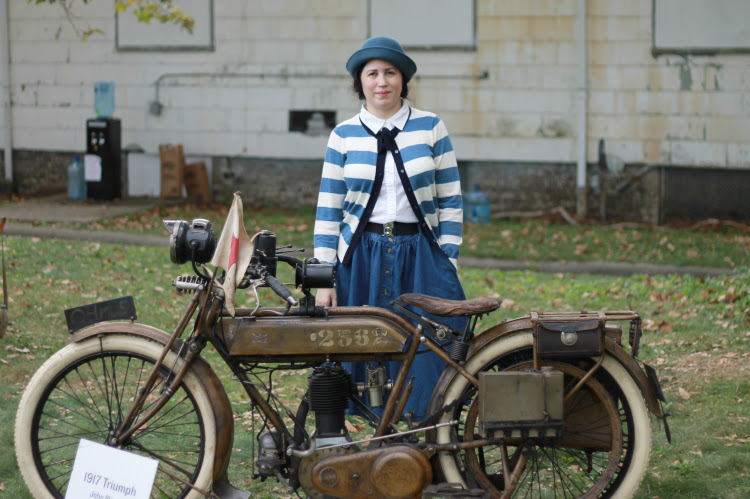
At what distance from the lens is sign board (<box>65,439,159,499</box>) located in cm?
393

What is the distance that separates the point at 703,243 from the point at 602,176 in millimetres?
2692

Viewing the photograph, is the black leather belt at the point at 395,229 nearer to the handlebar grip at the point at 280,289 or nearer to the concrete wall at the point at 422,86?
the handlebar grip at the point at 280,289

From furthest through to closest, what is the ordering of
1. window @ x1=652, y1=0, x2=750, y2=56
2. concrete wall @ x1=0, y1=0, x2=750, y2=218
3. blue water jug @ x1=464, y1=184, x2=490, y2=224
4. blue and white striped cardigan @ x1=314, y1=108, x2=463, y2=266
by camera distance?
blue water jug @ x1=464, y1=184, x2=490, y2=224, concrete wall @ x1=0, y1=0, x2=750, y2=218, window @ x1=652, y1=0, x2=750, y2=56, blue and white striped cardigan @ x1=314, y1=108, x2=463, y2=266

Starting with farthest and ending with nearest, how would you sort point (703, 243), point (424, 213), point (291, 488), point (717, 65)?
1. point (717, 65)
2. point (703, 243)
3. point (424, 213)
4. point (291, 488)

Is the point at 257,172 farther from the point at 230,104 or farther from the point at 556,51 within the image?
the point at 556,51

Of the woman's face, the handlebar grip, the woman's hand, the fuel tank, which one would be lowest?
the fuel tank

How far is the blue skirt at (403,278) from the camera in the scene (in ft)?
15.3

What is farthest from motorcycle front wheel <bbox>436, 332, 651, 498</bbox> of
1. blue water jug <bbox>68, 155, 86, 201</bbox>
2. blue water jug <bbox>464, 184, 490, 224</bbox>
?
blue water jug <bbox>68, 155, 86, 201</bbox>

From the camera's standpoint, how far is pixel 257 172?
16.2 m

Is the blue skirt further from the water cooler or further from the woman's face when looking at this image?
the water cooler

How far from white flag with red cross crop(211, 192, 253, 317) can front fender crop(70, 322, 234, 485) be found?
30cm

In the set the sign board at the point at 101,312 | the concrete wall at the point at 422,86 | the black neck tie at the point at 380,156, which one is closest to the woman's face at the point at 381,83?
the black neck tie at the point at 380,156

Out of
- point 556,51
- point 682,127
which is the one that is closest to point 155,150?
point 556,51

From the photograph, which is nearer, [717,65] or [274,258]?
[274,258]
